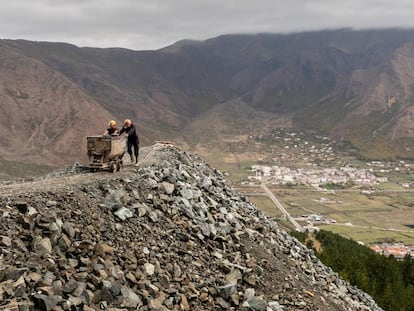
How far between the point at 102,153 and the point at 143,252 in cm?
723

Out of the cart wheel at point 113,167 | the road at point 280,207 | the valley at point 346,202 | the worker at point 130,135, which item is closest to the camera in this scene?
the cart wheel at point 113,167

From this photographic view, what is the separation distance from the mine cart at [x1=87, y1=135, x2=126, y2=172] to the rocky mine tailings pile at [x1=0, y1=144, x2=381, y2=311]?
0.56 metres

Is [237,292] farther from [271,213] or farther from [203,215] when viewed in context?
[271,213]

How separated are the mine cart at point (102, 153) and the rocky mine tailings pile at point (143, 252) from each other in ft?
1.82

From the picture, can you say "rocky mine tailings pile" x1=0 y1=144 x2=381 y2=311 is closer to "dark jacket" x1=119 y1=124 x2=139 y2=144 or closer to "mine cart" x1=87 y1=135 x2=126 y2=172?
"mine cart" x1=87 y1=135 x2=126 y2=172

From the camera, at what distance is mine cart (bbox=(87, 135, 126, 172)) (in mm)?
21047

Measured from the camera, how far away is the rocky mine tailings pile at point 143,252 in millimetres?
12430

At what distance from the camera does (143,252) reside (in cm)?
1529

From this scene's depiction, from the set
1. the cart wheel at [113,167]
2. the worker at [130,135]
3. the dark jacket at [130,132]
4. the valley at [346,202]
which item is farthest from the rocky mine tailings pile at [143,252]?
Answer: the valley at [346,202]

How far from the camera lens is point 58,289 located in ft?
39.2

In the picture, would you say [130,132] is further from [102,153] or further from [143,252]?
[143,252]

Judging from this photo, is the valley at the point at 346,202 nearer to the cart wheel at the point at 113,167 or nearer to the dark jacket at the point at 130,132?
the dark jacket at the point at 130,132

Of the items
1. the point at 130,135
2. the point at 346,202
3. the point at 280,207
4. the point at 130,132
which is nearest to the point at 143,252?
the point at 130,135

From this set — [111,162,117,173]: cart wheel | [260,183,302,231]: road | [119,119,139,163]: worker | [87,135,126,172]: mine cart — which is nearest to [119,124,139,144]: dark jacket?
[119,119,139,163]: worker
